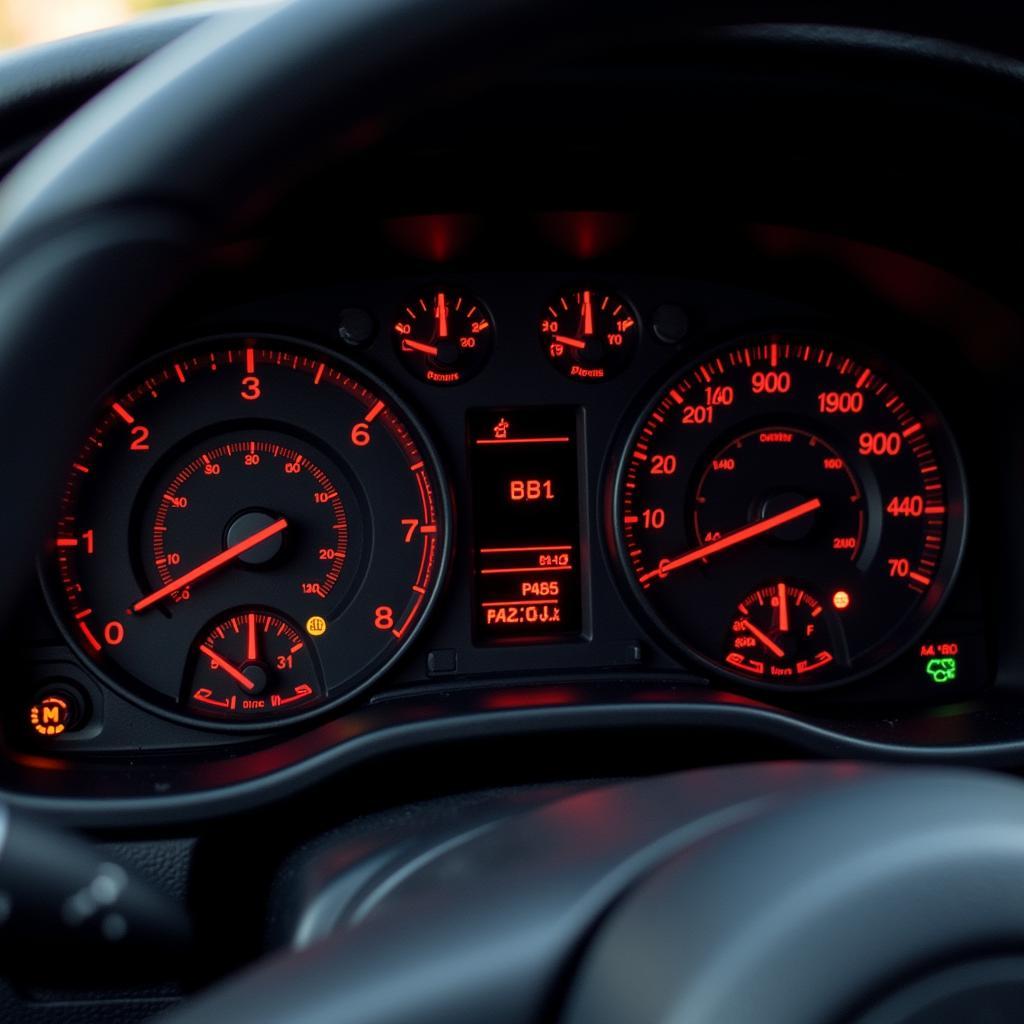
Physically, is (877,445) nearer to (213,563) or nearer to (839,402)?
(839,402)

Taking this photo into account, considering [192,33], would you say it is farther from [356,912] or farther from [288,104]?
[356,912]

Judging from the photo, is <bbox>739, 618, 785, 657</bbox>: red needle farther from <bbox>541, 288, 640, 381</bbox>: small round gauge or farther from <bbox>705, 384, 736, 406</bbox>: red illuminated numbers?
<bbox>541, 288, 640, 381</bbox>: small round gauge

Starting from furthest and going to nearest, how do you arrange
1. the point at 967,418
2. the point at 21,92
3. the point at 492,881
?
the point at 967,418, the point at 21,92, the point at 492,881

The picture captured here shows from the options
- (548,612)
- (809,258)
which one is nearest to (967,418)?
(809,258)

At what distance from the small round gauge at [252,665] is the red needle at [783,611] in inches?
37.0

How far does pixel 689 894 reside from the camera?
1.02 m

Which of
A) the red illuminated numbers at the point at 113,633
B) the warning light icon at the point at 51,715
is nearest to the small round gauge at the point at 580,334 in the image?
the red illuminated numbers at the point at 113,633

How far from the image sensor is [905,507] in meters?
2.73

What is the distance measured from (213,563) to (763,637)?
111 centimetres

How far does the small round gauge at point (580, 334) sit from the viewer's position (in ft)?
8.73

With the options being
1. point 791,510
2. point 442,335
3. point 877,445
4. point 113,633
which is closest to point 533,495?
point 442,335

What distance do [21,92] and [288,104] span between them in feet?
3.57

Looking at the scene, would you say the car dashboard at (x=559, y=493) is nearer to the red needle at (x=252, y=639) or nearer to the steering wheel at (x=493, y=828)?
the red needle at (x=252, y=639)

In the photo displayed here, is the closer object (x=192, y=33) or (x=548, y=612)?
(x=192, y=33)
